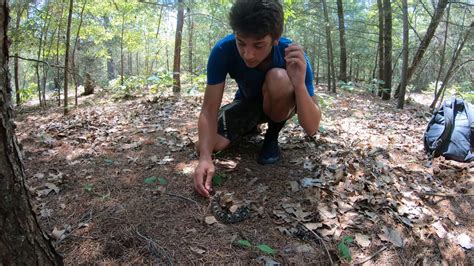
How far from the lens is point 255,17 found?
6.88ft

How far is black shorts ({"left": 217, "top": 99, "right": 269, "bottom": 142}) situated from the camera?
2881mm

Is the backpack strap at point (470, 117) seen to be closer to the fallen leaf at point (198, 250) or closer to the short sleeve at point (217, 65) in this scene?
the short sleeve at point (217, 65)

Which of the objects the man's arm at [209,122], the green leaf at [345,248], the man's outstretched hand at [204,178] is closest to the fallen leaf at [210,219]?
the man's outstretched hand at [204,178]

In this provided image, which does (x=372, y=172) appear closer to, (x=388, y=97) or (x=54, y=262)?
(x=54, y=262)

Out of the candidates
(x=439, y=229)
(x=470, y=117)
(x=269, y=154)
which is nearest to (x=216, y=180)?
(x=269, y=154)

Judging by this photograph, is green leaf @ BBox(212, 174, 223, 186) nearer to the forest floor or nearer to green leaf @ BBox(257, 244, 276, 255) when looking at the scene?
the forest floor

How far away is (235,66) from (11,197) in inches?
75.5

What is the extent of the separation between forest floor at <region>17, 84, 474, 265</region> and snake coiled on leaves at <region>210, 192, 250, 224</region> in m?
0.04

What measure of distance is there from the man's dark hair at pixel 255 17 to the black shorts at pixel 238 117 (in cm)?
88

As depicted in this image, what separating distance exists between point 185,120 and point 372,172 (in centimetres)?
279

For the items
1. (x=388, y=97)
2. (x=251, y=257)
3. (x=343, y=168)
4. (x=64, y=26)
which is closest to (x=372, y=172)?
(x=343, y=168)

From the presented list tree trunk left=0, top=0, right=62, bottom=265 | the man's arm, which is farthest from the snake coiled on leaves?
tree trunk left=0, top=0, right=62, bottom=265

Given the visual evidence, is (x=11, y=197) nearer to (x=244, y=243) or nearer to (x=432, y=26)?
(x=244, y=243)

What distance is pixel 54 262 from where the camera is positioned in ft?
4.62
